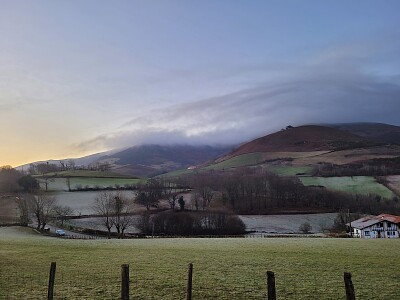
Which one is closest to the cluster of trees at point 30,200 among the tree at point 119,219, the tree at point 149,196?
the tree at point 119,219

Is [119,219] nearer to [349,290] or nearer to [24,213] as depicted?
[24,213]

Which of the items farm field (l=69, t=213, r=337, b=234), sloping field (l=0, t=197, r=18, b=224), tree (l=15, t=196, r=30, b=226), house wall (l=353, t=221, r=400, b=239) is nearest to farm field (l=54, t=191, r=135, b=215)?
farm field (l=69, t=213, r=337, b=234)

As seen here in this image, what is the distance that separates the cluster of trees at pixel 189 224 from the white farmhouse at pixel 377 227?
33938mm

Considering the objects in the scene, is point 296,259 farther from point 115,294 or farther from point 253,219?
point 253,219

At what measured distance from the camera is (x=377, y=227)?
118 m

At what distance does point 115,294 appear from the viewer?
25.4 m

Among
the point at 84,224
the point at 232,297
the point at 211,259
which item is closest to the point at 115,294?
the point at 232,297

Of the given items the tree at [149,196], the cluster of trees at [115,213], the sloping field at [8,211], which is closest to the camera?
the cluster of trees at [115,213]

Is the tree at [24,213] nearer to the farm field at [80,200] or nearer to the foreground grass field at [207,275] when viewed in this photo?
the farm field at [80,200]

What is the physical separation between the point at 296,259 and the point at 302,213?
113m

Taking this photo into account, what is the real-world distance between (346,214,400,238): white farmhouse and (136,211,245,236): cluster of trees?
33.9m

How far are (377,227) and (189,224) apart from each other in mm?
56128

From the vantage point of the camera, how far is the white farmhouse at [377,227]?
4547 inches

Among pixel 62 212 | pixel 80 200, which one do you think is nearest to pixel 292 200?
pixel 80 200
